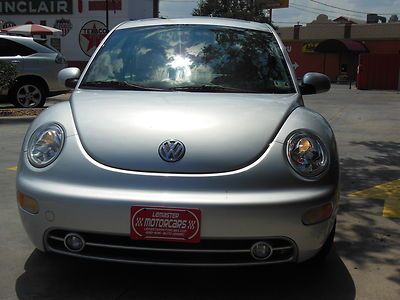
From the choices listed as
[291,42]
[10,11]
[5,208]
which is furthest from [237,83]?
[291,42]

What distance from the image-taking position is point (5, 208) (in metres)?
4.73

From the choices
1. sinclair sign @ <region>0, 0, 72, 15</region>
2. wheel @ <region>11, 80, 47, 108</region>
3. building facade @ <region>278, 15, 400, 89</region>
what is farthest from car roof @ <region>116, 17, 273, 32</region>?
building facade @ <region>278, 15, 400, 89</region>

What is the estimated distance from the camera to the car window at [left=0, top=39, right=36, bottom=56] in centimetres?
1141

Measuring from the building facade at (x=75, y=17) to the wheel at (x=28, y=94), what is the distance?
16.5m

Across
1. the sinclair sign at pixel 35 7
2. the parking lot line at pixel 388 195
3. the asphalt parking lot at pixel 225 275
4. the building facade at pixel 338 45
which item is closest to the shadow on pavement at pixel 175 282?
the asphalt parking lot at pixel 225 275

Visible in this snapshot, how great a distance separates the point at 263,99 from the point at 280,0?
50175 millimetres

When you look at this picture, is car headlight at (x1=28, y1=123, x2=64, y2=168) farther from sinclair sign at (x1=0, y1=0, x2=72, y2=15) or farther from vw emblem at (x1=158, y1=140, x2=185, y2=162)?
sinclair sign at (x1=0, y1=0, x2=72, y2=15)

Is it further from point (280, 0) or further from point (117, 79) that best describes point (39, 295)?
point (280, 0)

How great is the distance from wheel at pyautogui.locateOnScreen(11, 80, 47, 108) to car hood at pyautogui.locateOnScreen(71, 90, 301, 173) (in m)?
8.71

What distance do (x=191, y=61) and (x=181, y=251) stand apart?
5.56 ft

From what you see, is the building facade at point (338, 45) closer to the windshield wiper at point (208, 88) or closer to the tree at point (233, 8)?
the tree at point (233, 8)

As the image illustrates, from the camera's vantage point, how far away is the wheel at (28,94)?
11531 millimetres

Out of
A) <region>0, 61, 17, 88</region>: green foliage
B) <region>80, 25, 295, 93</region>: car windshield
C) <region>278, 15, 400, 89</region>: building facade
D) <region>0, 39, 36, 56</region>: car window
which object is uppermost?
<region>80, 25, 295, 93</region>: car windshield

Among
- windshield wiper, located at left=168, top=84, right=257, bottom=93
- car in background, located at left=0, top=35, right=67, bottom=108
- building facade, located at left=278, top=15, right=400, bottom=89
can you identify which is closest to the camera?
windshield wiper, located at left=168, top=84, right=257, bottom=93
